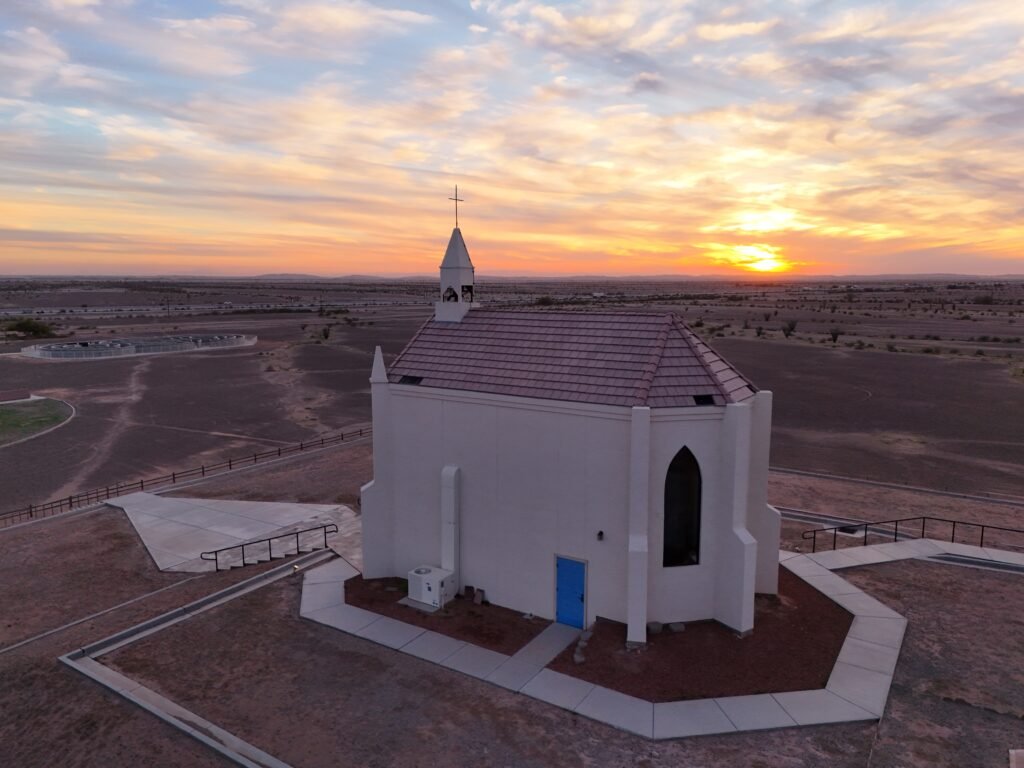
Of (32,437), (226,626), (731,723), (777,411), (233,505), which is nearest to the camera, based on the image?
(731,723)

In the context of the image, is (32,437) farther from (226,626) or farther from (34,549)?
(226,626)

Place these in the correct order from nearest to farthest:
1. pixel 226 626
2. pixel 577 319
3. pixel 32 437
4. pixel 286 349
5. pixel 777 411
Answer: pixel 226 626, pixel 577 319, pixel 32 437, pixel 777 411, pixel 286 349

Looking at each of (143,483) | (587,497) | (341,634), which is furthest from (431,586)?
(143,483)

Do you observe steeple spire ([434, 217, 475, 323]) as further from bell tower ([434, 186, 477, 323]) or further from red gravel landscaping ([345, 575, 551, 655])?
red gravel landscaping ([345, 575, 551, 655])

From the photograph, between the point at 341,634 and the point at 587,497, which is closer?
the point at 587,497

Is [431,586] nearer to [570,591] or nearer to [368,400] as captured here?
[570,591]

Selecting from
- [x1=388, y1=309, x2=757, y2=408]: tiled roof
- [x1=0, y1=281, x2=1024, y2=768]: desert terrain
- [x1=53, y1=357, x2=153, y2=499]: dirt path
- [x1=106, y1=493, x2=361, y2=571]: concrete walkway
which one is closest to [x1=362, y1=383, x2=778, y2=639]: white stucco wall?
[x1=388, y1=309, x2=757, y2=408]: tiled roof

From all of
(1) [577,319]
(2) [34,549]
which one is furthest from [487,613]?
(2) [34,549]
